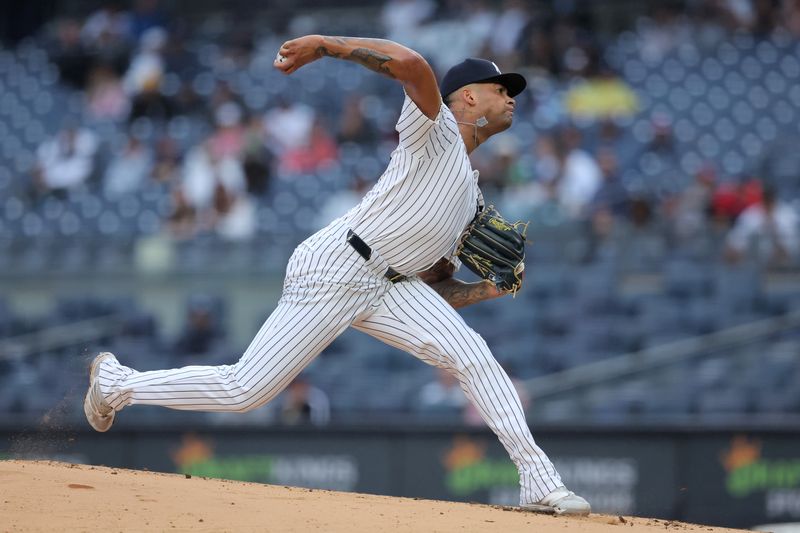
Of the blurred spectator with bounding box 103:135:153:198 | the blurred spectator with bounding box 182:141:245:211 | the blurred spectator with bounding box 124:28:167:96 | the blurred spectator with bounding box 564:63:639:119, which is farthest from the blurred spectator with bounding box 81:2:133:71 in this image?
the blurred spectator with bounding box 564:63:639:119

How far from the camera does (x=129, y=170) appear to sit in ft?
44.3

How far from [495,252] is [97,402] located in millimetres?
1829

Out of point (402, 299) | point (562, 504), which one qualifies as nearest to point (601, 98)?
point (402, 299)

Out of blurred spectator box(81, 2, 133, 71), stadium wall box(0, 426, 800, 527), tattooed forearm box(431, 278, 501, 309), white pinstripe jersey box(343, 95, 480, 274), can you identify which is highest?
blurred spectator box(81, 2, 133, 71)

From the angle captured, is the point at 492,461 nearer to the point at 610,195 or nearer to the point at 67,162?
the point at 610,195

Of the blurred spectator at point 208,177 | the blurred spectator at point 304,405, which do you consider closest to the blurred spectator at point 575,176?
the blurred spectator at point 304,405

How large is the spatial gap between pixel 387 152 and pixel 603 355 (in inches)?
142

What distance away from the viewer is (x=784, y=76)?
43.1ft

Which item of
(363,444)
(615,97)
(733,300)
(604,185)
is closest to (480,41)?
(615,97)

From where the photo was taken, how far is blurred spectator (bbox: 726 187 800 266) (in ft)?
34.6

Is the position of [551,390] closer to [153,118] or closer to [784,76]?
[784,76]

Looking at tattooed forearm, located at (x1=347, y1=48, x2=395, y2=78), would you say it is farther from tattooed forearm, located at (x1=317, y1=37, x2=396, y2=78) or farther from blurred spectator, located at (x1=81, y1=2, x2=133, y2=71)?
blurred spectator, located at (x1=81, y1=2, x2=133, y2=71)

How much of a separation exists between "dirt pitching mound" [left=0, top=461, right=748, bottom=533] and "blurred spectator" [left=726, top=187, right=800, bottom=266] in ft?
17.5

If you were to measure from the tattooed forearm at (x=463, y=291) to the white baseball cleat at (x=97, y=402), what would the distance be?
1492 millimetres
